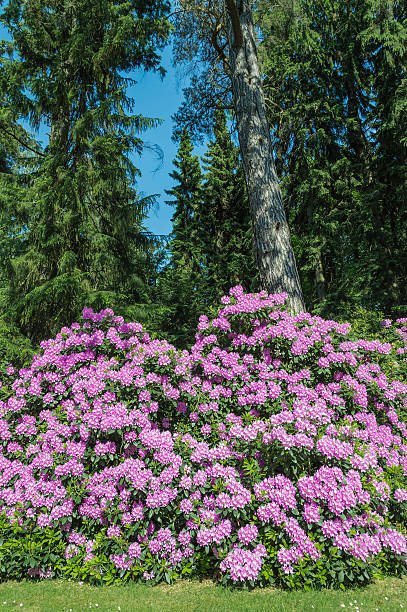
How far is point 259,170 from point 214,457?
4098mm

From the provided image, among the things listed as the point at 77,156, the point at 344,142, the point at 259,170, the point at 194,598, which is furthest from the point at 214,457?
the point at 344,142

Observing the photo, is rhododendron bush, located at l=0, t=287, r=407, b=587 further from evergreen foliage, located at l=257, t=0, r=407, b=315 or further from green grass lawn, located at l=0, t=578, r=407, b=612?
evergreen foliage, located at l=257, t=0, r=407, b=315

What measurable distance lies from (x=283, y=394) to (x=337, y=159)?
461 inches

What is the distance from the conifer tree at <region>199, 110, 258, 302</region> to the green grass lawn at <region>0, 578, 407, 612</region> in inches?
531

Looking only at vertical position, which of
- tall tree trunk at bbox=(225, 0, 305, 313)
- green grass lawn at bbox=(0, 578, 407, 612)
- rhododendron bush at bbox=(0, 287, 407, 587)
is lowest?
green grass lawn at bbox=(0, 578, 407, 612)

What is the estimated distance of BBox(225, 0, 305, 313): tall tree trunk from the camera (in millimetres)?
5148

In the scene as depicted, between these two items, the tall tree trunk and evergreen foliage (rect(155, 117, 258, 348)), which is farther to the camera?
evergreen foliage (rect(155, 117, 258, 348))

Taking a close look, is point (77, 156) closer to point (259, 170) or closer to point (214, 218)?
point (259, 170)

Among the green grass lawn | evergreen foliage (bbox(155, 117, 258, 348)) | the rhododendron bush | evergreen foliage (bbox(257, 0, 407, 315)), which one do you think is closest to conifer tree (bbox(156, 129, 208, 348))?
evergreen foliage (bbox(155, 117, 258, 348))

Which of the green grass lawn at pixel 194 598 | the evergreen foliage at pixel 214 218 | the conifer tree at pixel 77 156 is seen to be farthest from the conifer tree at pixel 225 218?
the green grass lawn at pixel 194 598

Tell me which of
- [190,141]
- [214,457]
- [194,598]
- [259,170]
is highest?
[190,141]

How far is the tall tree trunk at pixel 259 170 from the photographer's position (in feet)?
16.9

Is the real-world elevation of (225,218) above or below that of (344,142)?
below

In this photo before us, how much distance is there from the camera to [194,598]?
8.55 feet
